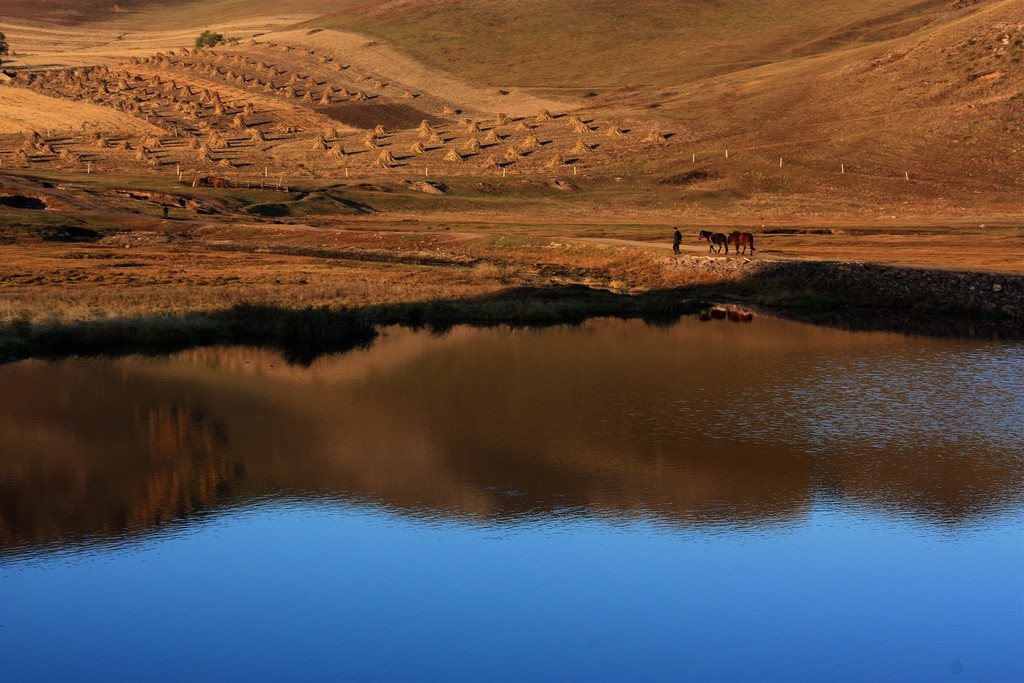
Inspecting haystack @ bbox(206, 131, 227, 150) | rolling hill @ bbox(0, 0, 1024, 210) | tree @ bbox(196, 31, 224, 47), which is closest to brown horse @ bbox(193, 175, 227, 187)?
rolling hill @ bbox(0, 0, 1024, 210)

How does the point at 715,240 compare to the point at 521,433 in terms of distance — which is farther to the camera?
the point at 715,240

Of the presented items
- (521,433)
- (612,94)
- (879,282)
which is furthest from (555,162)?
(521,433)

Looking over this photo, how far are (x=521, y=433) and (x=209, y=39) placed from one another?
160613 mm

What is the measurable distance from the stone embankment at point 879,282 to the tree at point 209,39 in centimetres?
13339

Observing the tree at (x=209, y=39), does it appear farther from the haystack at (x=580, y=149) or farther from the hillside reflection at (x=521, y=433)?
the hillside reflection at (x=521, y=433)

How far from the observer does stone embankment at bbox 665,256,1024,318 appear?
45.7m

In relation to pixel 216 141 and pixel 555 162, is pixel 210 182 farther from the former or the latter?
pixel 555 162

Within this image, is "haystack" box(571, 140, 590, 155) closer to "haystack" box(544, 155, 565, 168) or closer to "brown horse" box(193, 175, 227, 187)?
"haystack" box(544, 155, 565, 168)

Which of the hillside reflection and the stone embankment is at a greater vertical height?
the stone embankment

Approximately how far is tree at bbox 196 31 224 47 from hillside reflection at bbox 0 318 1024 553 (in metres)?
145

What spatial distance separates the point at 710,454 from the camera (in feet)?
77.2

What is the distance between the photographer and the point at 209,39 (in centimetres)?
17200

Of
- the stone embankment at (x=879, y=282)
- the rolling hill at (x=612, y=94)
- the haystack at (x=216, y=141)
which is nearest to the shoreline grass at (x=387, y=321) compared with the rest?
the stone embankment at (x=879, y=282)

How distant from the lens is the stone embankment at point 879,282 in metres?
45.7
